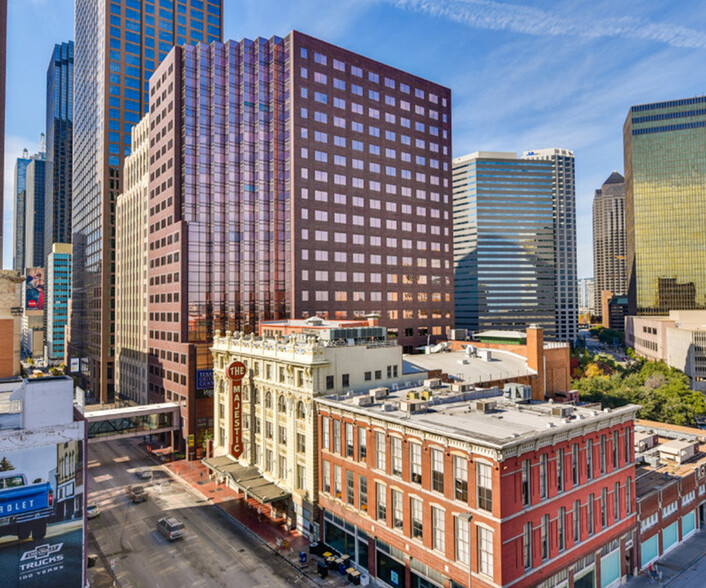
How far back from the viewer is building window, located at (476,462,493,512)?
34.2 metres

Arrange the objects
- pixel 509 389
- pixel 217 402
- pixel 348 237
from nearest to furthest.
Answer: pixel 509 389 → pixel 217 402 → pixel 348 237

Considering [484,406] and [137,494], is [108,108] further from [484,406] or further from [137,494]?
[484,406]

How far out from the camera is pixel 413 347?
377 ft

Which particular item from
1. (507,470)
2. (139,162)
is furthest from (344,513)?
(139,162)

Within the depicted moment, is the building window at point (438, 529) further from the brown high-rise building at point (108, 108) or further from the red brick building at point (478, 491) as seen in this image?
the brown high-rise building at point (108, 108)

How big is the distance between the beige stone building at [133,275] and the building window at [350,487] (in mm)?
73095

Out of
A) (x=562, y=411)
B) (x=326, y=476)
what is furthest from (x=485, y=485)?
(x=326, y=476)

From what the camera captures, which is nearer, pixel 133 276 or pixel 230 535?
pixel 230 535

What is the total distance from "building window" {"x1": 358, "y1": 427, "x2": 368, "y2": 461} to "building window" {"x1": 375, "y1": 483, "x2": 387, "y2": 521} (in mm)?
2991

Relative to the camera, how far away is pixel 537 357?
253 ft

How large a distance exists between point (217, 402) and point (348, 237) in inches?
1851

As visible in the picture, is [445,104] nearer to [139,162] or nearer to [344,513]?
[139,162]

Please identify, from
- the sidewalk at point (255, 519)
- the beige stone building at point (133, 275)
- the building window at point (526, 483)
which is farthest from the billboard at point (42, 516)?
the beige stone building at point (133, 275)

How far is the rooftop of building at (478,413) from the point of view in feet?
122
